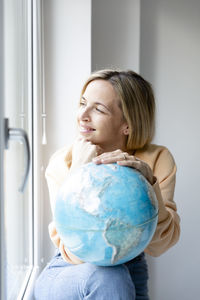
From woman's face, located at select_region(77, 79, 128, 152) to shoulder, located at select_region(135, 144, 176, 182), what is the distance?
0.55 feet

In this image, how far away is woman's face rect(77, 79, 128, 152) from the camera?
1.63m

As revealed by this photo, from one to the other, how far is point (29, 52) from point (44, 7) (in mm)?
246

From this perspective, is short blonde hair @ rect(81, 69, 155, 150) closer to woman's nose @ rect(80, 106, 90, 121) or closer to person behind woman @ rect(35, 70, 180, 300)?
person behind woman @ rect(35, 70, 180, 300)

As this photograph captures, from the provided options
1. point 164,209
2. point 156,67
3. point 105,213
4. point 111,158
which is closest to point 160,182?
point 164,209

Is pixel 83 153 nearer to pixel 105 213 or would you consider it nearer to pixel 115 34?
pixel 105 213

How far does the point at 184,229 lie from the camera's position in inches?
103

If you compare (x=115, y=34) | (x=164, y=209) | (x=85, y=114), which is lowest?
(x=164, y=209)

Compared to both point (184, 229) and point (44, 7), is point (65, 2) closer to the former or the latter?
point (44, 7)

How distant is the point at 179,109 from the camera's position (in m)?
2.57

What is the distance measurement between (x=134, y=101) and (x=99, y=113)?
0.14 m

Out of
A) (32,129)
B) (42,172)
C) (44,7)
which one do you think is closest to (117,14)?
(44,7)

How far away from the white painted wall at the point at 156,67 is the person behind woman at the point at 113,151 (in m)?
0.38

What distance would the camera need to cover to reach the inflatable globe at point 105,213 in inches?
45.4

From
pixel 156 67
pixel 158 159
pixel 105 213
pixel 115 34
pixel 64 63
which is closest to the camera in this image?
pixel 105 213
